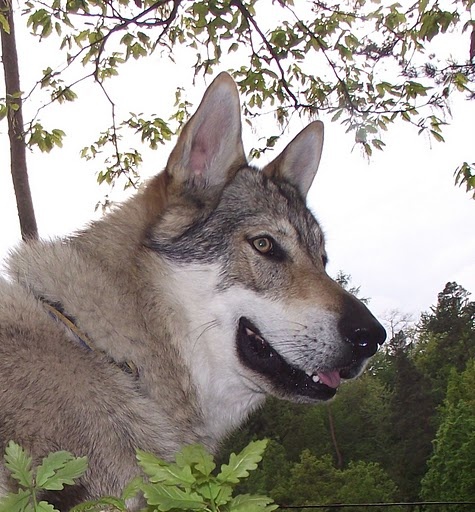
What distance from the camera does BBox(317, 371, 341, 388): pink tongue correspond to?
1512 mm

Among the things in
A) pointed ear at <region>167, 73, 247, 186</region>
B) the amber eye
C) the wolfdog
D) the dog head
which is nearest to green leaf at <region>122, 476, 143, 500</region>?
the wolfdog

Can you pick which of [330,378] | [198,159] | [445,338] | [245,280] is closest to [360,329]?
[330,378]

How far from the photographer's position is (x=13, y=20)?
3.10 m

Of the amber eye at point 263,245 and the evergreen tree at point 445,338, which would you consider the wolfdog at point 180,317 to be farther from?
the evergreen tree at point 445,338

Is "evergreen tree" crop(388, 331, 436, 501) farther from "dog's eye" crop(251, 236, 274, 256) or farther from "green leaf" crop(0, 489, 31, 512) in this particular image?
"green leaf" crop(0, 489, 31, 512)

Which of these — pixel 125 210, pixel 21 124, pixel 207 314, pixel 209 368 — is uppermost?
pixel 21 124

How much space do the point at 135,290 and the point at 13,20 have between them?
2306 mm

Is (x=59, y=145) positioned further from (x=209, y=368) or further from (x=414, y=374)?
(x=414, y=374)

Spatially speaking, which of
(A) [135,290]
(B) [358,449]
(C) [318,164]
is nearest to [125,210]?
(A) [135,290]

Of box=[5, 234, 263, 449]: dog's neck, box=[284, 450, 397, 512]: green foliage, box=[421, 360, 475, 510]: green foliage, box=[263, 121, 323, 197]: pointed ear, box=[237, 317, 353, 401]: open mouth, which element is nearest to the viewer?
box=[5, 234, 263, 449]: dog's neck

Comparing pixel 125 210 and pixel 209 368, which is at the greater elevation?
pixel 125 210

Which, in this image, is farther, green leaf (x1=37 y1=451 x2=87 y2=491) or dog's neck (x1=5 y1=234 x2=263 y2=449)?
dog's neck (x1=5 y1=234 x2=263 y2=449)

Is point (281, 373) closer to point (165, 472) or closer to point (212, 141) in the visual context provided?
point (212, 141)

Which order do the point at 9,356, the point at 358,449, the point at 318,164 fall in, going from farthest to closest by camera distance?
the point at 358,449 → the point at 318,164 → the point at 9,356
